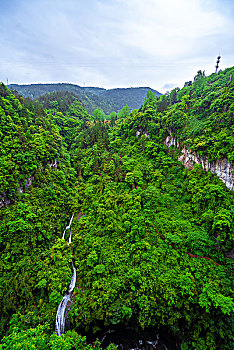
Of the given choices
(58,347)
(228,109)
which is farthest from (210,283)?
(228,109)

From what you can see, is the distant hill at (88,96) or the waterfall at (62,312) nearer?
the waterfall at (62,312)

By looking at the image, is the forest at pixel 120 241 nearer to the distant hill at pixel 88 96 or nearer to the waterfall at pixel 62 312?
the waterfall at pixel 62 312

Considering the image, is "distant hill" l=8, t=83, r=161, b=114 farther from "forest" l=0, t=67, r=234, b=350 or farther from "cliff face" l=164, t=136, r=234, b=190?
"cliff face" l=164, t=136, r=234, b=190

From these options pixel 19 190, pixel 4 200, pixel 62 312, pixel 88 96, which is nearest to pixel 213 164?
pixel 62 312

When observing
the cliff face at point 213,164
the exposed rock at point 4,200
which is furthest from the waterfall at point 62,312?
the cliff face at point 213,164

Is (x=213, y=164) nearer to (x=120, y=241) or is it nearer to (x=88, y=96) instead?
(x=120, y=241)

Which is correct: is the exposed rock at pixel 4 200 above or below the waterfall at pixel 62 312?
above

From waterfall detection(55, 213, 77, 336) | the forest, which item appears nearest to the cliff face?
the forest
